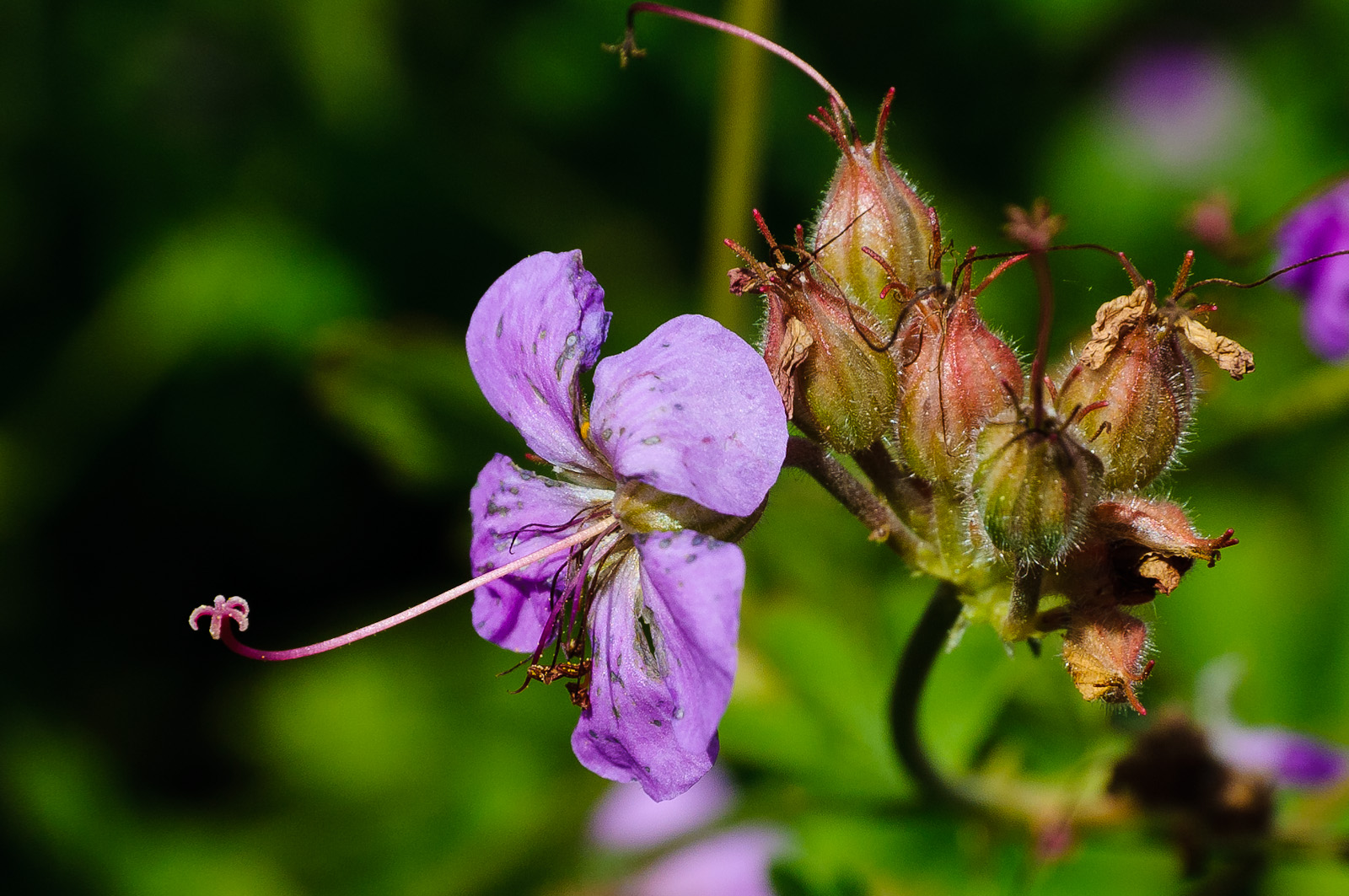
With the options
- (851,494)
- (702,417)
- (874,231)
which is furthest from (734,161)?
(702,417)

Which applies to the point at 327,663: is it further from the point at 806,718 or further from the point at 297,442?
the point at 806,718

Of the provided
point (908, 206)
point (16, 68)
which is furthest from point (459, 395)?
point (16, 68)

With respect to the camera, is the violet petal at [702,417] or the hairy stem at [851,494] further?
the hairy stem at [851,494]

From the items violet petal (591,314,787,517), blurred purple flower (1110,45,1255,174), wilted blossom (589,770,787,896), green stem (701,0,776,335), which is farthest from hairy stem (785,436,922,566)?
blurred purple flower (1110,45,1255,174)

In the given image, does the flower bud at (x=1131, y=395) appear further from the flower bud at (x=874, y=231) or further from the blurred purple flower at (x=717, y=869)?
the blurred purple flower at (x=717, y=869)

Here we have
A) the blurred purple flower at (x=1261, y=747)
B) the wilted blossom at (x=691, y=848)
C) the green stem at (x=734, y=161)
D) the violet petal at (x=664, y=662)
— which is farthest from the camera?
the wilted blossom at (x=691, y=848)

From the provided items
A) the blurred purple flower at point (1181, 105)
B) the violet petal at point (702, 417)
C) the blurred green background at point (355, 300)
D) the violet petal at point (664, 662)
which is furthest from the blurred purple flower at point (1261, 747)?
the blurred purple flower at point (1181, 105)

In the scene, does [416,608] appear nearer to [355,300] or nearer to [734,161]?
[734,161]
